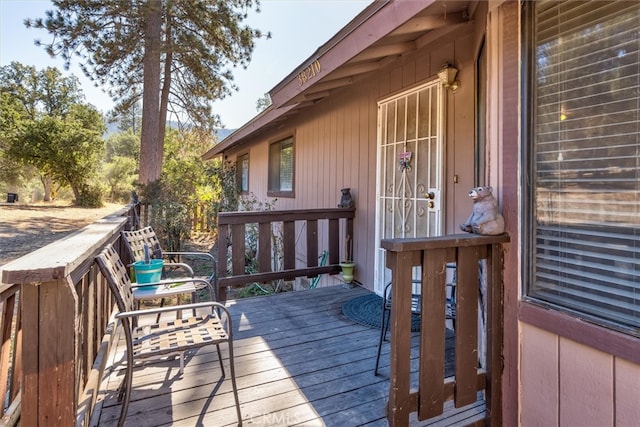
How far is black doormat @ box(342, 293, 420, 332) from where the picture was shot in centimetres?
288

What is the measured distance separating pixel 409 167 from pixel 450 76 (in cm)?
88

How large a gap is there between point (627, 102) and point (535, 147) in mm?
344

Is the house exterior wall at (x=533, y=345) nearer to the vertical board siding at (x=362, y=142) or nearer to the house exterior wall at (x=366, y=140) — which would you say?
the house exterior wall at (x=366, y=140)

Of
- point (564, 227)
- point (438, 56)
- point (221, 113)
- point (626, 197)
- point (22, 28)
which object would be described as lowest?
point (564, 227)

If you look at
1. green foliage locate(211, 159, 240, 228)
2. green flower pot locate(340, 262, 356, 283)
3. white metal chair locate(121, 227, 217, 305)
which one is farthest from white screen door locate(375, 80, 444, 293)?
green foliage locate(211, 159, 240, 228)

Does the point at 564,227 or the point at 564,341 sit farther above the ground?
the point at 564,227

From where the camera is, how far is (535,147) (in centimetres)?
141

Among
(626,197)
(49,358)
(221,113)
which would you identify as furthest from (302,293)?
(221,113)

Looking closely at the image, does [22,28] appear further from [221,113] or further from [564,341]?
[564,341]

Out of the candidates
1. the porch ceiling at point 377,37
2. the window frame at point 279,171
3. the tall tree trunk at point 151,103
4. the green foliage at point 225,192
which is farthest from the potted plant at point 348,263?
the tall tree trunk at point 151,103

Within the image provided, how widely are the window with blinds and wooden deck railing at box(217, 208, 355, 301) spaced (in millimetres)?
2718

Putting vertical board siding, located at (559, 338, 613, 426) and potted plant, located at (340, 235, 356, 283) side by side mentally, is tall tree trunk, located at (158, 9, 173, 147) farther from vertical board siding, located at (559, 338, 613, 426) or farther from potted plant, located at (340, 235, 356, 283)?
vertical board siding, located at (559, 338, 613, 426)

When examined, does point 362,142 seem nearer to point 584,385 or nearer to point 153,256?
point 153,256

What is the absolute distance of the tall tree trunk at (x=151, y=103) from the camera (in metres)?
7.48
